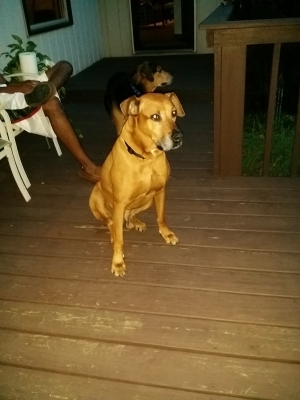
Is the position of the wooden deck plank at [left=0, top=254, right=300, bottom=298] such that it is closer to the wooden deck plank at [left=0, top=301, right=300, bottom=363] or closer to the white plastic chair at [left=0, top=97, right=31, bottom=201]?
the wooden deck plank at [left=0, top=301, right=300, bottom=363]

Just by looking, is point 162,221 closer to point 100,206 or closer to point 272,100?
point 100,206

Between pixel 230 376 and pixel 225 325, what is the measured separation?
0.28 m

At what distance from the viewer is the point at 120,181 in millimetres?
2078

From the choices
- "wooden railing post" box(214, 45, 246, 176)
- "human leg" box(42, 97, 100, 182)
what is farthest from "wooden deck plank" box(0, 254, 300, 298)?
"wooden railing post" box(214, 45, 246, 176)

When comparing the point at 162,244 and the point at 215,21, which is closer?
the point at 162,244

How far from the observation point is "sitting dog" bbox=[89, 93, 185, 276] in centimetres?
195

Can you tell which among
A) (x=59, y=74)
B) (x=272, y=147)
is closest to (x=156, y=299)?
(x=59, y=74)

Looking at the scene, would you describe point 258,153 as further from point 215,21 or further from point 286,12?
point 286,12

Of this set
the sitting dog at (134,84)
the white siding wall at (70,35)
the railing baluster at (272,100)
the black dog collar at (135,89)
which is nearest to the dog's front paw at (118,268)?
the railing baluster at (272,100)

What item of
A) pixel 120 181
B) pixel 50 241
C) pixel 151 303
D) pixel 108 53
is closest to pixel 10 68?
pixel 50 241

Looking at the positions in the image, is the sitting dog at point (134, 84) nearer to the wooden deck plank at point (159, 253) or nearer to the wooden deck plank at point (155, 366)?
the wooden deck plank at point (159, 253)

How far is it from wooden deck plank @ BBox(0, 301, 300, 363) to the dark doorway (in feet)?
21.1

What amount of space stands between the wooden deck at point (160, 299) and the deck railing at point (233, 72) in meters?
0.23

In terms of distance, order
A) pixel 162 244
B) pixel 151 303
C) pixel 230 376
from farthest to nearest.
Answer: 1. pixel 162 244
2. pixel 151 303
3. pixel 230 376
